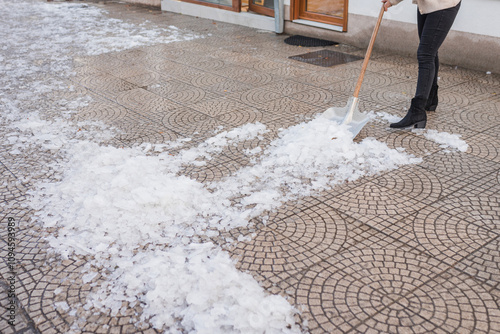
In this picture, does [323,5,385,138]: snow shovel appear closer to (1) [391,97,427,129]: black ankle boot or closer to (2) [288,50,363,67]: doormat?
(1) [391,97,427,129]: black ankle boot

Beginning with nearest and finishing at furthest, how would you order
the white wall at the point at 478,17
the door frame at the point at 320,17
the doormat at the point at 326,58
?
the white wall at the point at 478,17
the doormat at the point at 326,58
the door frame at the point at 320,17

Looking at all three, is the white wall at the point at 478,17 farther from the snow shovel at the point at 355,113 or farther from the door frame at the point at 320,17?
the snow shovel at the point at 355,113

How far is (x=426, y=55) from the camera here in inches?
174

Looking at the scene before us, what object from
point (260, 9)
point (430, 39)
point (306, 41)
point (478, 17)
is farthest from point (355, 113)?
point (260, 9)

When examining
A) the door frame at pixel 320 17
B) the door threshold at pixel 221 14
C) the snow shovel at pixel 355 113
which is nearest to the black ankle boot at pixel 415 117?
the snow shovel at pixel 355 113

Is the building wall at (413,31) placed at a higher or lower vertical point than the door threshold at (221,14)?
higher

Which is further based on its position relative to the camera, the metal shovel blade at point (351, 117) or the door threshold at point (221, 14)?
the door threshold at point (221, 14)

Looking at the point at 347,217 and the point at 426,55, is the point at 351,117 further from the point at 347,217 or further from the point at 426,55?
the point at 347,217

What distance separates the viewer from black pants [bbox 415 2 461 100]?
4.22 meters

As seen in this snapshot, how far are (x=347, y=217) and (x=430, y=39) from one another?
2132mm

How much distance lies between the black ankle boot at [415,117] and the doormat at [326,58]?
2705 mm

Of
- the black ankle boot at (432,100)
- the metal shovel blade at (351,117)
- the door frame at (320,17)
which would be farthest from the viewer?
the door frame at (320,17)

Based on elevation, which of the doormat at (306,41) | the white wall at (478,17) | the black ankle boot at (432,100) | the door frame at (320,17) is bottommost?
the doormat at (306,41)

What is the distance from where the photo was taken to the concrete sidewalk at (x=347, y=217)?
95.2 inches
